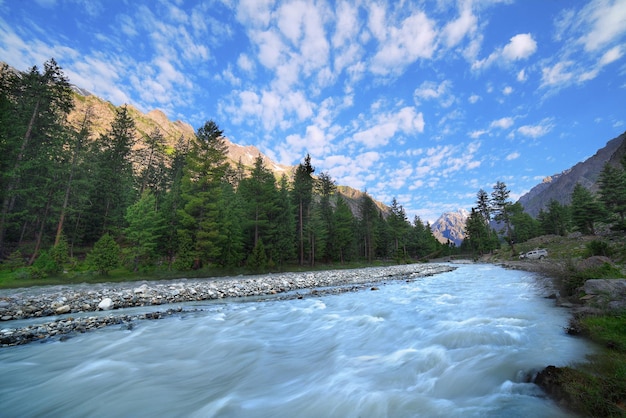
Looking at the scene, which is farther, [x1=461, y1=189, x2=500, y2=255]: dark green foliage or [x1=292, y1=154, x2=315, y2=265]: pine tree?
[x1=461, y1=189, x2=500, y2=255]: dark green foliage

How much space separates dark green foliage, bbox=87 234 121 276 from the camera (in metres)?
21.4

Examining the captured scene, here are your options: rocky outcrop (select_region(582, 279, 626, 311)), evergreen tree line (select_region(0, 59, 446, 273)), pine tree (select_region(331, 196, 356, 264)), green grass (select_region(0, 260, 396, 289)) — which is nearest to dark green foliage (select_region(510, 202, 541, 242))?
pine tree (select_region(331, 196, 356, 264))

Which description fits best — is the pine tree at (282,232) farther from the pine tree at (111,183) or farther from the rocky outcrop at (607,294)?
the rocky outcrop at (607,294)

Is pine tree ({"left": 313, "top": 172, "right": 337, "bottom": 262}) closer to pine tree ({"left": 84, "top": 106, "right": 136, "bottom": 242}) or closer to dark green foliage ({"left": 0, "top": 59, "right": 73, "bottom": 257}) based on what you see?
pine tree ({"left": 84, "top": 106, "right": 136, "bottom": 242})

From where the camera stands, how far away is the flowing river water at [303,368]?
3.63 m

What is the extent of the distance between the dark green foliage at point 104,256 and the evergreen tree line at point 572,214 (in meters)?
56.6

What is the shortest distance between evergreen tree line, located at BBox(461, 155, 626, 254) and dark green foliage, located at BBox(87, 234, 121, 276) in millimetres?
56603

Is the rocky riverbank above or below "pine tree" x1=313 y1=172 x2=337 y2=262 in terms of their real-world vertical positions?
below

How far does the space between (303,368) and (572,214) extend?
65.4 meters

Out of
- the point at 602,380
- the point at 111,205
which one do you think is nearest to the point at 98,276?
the point at 111,205

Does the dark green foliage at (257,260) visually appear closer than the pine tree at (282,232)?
Yes

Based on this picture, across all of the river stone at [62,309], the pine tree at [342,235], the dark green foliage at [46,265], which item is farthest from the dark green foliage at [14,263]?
the pine tree at [342,235]

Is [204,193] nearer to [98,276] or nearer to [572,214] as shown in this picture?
[98,276]

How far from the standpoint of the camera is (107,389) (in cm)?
442
